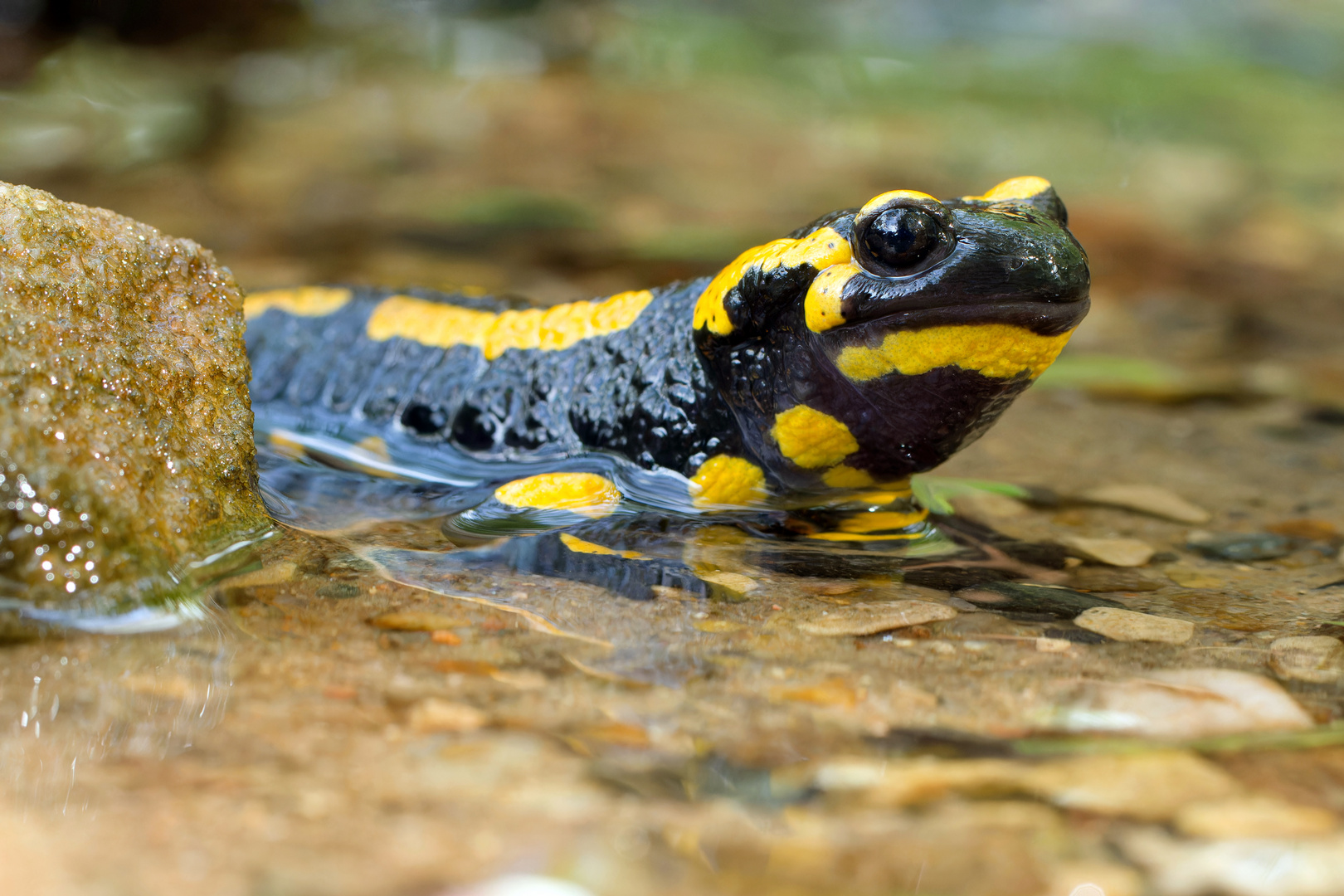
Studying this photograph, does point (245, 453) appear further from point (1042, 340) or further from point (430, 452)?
point (1042, 340)

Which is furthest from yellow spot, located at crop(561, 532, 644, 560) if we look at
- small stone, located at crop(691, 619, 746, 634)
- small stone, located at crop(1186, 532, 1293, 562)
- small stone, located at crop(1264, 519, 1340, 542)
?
small stone, located at crop(1264, 519, 1340, 542)

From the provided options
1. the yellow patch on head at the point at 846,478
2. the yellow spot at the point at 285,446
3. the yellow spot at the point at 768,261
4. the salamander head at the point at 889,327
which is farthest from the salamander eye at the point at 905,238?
the yellow spot at the point at 285,446

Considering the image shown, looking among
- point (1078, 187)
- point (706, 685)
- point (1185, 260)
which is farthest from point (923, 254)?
point (1078, 187)

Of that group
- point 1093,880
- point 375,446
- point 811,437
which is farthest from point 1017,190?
point 375,446

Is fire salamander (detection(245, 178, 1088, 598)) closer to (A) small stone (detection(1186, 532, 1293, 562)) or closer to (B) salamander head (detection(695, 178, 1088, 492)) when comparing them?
(B) salamander head (detection(695, 178, 1088, 492))

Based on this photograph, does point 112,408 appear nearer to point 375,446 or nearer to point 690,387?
point 375,446
